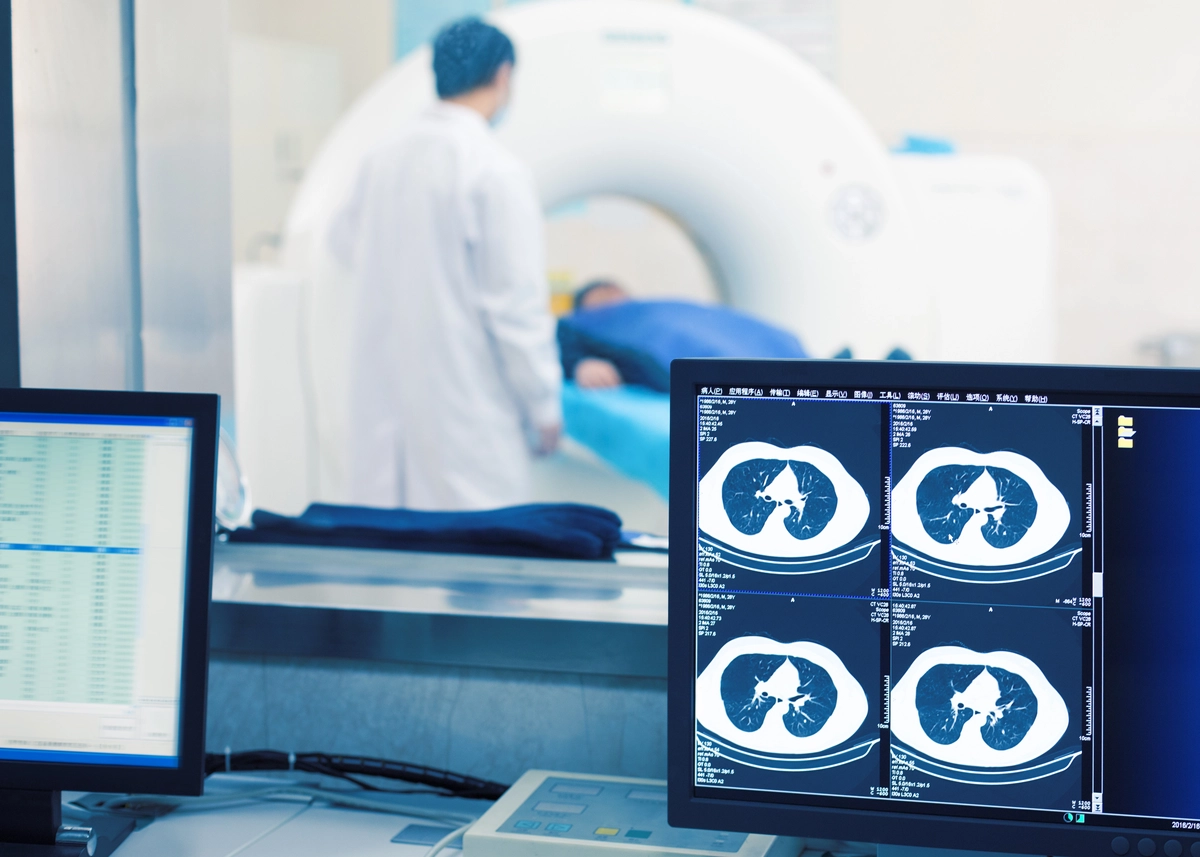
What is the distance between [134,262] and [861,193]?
75.4 inches

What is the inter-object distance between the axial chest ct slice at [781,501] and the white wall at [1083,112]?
3.93 m

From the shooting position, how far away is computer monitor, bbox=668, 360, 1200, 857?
0.63 m

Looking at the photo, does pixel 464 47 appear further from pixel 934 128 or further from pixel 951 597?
pixel 934 128

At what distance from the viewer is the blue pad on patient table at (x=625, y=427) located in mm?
2381

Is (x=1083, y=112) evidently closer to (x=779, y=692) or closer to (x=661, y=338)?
(x=661, y=338)

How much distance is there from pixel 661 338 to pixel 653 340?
0.07 ft

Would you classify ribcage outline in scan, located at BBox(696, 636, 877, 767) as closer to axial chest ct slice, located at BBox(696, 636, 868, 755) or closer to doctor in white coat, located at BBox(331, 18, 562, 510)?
axial chest ct slice, located at BBox(696, 636, 868, 755)

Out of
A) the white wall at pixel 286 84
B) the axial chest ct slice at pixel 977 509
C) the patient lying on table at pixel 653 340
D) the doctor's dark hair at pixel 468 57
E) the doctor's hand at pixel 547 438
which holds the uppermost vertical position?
the white wall at pixel 286 84

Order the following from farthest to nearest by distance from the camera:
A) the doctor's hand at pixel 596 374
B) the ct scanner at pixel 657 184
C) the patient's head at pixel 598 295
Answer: the patient's head at pixel 598 295, the doctor's hand at pixel 596 374, the ct scanner at pixel 657 184

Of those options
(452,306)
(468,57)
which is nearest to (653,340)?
(452,306)

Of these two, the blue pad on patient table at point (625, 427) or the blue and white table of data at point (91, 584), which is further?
the blue pad on patient table at point (625, 427)

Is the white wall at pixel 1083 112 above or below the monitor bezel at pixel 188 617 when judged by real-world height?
above

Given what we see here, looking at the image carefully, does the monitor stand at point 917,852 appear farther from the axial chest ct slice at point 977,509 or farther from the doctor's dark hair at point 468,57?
the doctor's dark hair at point 468,57

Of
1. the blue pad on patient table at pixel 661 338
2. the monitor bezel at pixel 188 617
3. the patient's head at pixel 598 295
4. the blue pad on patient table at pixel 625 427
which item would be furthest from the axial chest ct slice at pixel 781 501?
the patient's head at pixel 598 295
